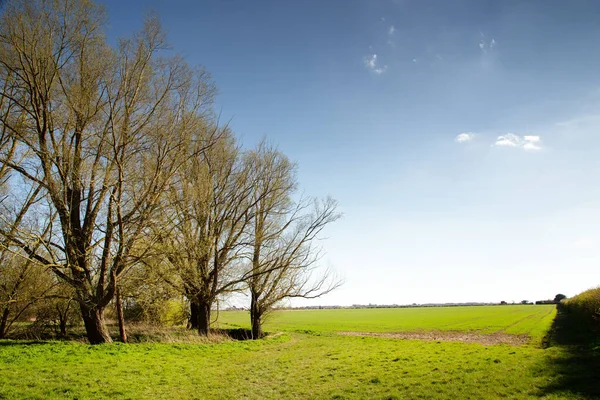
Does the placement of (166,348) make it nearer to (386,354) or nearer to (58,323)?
(386,354)

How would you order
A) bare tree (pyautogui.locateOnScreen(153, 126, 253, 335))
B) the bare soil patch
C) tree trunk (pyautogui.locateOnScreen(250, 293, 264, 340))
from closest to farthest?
bare tree (pyautogui.locateOnScreen(153, 126, 253, 335)), the bare soil patch, tree trunk (pyautogui.locateOnScreen(250, 293, 264, 340))

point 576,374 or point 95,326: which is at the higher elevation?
point 95,326

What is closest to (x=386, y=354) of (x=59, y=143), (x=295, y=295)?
(x=295, y=295)

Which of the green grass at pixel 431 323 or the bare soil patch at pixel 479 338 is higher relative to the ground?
the bare soil patch at pixel 479 338

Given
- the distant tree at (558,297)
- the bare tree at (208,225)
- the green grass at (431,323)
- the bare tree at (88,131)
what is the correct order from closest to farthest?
the bare tree at (88,131), the bare tree at (208,225), the green grass at (431,323), the distant tree at (558,297)

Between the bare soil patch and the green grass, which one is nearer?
the bare soil patch

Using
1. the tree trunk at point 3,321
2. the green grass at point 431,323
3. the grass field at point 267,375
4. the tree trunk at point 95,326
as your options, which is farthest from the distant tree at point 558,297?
the tree trunk at point 3,321

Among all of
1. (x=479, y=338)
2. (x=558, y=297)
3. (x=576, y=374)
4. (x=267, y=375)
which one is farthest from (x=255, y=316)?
(x=558, y=297)

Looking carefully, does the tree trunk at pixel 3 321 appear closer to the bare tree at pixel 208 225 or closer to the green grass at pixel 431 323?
the bare tree at pixel 208 225

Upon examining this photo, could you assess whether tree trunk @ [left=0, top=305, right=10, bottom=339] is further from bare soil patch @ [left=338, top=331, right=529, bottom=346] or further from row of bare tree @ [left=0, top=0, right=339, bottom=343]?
bare soil patch @ [left=338, top=331, right=529, bottom=346]

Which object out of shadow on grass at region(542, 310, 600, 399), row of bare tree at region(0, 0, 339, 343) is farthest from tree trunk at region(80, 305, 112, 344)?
shadow on grass at region(542, 310, 600, 399)

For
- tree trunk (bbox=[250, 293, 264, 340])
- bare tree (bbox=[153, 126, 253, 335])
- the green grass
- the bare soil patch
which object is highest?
bare tree (bbox=[153, 126, 253, 335])

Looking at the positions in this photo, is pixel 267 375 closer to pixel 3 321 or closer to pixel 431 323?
pixel 3 321

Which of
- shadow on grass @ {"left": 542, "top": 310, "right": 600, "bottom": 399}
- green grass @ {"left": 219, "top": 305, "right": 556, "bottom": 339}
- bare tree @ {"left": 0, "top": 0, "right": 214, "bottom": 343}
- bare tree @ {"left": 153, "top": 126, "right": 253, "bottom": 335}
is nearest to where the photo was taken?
shadow on grass @ {"left": 542, "top": 310, "right": 600, "bottom": 399}
